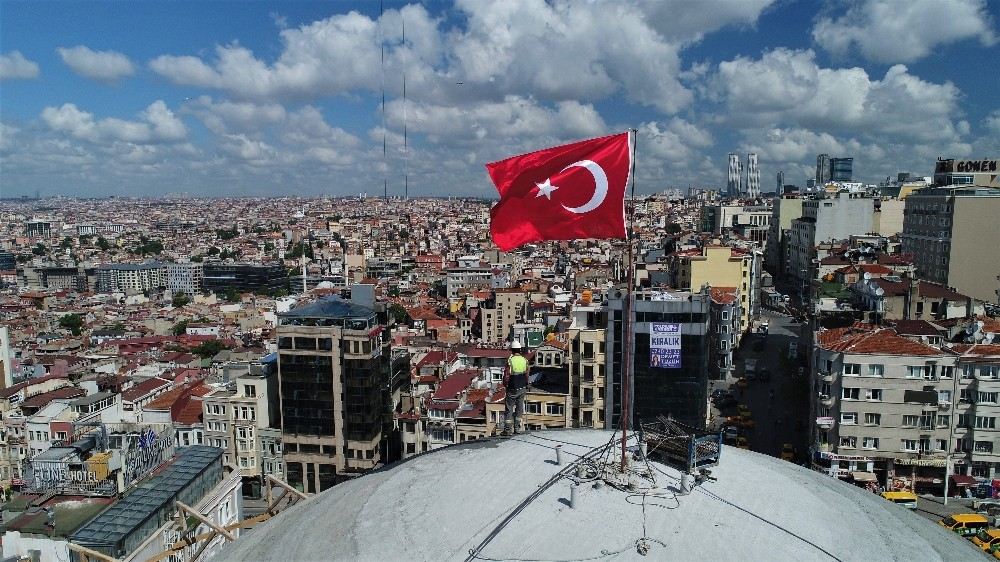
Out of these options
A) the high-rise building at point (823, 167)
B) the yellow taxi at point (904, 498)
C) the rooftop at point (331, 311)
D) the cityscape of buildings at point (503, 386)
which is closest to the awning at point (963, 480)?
the cityscape of buildings at point (503, 386)

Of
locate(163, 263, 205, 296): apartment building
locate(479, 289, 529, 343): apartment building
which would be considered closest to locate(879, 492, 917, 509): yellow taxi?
locate(479, 289, 529, 343): apartment building

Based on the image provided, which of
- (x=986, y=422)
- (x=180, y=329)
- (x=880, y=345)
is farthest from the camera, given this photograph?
(x=180, y=329)

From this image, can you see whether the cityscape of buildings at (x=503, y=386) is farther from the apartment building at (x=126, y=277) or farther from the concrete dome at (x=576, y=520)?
the apartment building at (x=126, y=277)

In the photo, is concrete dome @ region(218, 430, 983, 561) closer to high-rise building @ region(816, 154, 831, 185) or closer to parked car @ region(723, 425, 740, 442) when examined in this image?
parked car @ region(723, 425, 740, 442)

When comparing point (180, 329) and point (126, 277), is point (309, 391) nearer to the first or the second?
point (180, 329)

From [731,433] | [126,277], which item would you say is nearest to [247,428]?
[731,433]

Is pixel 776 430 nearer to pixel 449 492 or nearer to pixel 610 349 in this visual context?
pixel 610 349
